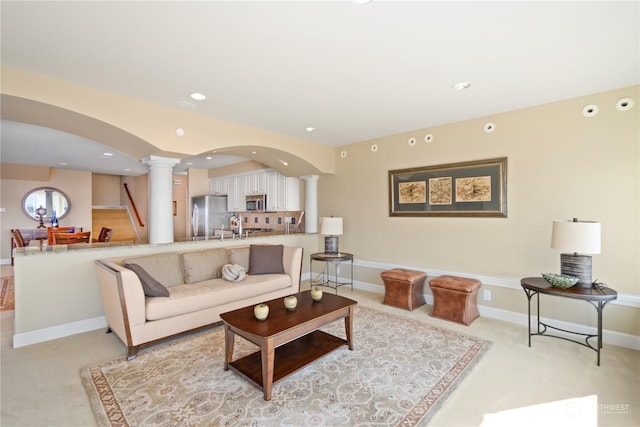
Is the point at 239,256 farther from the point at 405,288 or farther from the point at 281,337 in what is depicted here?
the point at 405,288

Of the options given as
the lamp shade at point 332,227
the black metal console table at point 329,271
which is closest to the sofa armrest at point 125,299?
the black metal console table at point 329,271

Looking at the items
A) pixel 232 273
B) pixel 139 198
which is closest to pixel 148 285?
pixel 232 273

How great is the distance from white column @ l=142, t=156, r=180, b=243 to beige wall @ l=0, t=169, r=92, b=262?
6.36m

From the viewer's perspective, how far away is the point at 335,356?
8.77 feet

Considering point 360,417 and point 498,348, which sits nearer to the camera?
point 360,417

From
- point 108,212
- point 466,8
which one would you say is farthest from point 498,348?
point 108,212

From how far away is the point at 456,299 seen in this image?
11.5 ft

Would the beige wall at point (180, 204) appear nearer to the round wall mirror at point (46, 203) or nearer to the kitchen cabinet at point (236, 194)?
the kitchen cabinet at point (236, 194)

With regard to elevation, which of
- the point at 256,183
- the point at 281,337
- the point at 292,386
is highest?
the point at 256,183

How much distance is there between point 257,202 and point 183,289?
3352 mm

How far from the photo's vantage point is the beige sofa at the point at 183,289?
269cm

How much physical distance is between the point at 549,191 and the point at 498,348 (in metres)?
1.81

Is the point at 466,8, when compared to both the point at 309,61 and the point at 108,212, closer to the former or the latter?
the point at 309,61

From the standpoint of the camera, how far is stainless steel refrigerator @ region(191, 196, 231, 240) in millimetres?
7168
